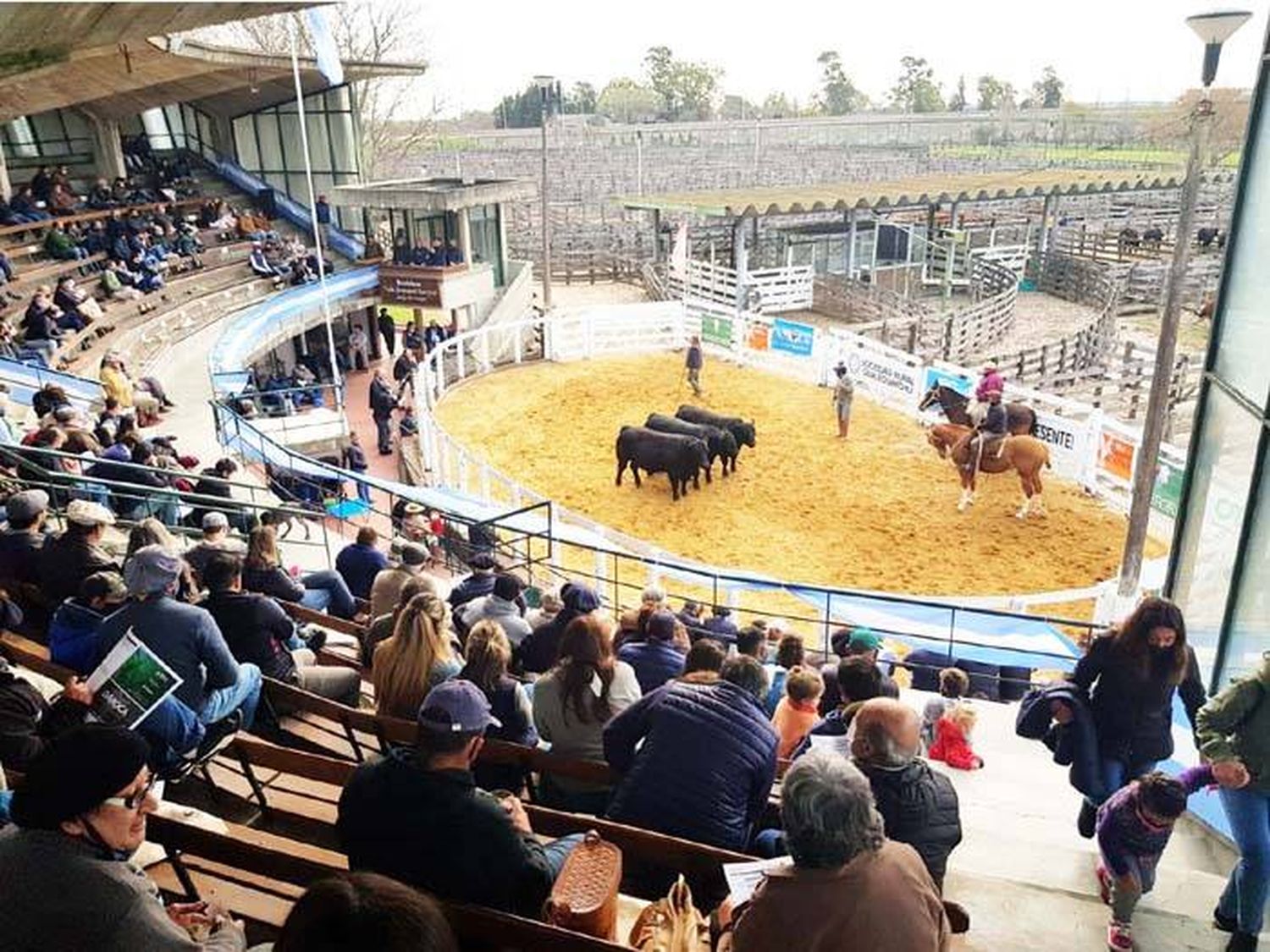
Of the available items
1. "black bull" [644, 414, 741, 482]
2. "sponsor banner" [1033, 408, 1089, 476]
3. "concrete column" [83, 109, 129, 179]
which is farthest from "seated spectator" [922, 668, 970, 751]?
"concrete column" [83, 109, 129, 179]

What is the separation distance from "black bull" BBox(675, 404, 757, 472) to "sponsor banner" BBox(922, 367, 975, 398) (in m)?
4.04

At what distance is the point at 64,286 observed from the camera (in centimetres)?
1969

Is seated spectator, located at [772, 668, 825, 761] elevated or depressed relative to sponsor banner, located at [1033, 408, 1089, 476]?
elevated

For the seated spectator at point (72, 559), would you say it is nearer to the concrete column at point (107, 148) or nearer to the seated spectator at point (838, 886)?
the seated spectator at point (838, 886)

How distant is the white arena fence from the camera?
14.9 m

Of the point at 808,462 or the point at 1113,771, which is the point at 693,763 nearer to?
the point at 1113,771

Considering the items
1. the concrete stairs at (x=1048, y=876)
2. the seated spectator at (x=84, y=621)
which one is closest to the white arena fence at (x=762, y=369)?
the concrete stairs at (x=1048, y=876)

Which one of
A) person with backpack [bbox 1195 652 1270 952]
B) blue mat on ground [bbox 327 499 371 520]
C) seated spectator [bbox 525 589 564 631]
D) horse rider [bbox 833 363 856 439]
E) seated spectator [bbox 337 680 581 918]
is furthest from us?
horse rider [bbox 833 363 856 439]

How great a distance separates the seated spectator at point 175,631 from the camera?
4.56 meters

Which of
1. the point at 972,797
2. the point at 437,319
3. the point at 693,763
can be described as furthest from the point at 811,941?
the point at 437,319

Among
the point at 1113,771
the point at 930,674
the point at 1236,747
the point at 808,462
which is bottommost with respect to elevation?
the point at 808,462

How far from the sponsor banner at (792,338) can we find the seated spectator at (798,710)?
19289mm

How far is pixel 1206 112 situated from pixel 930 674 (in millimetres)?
6138

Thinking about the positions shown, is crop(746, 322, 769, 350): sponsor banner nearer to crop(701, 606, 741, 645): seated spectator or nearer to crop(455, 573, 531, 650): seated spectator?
crop(701, 606, 741, 645): seated spectator
